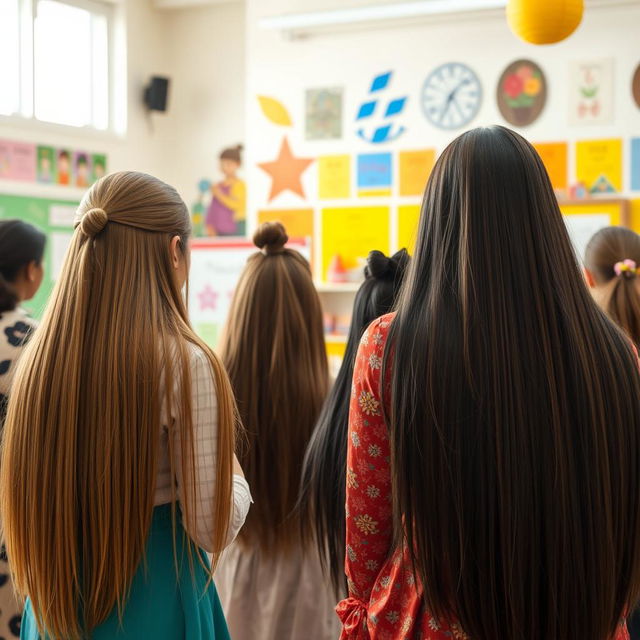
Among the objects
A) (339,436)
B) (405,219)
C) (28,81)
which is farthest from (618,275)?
(28,81)

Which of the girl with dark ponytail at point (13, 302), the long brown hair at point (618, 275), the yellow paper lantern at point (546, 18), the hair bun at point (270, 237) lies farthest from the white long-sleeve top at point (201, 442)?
the yellow paper lantern at point (546, 18)

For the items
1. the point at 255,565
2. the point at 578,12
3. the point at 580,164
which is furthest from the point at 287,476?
the point at 580,164

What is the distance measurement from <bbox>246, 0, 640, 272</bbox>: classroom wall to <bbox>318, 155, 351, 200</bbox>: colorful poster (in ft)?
0.15

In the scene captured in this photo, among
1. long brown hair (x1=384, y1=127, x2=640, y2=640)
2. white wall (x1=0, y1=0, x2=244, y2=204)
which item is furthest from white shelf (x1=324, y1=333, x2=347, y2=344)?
long brown hair (x1=384, y1=127, x2=640, y2=640)

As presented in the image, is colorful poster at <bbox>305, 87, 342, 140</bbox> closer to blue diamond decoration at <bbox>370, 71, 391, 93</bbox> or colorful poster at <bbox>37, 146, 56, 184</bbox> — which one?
blue diamond decoration at <bbox>370, 71, 391, 93</bbox>

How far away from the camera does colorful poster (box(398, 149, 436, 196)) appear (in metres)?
5.11

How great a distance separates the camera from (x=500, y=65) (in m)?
4.91

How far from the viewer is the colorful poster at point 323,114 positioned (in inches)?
211

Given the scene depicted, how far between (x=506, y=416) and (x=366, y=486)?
0.24 m

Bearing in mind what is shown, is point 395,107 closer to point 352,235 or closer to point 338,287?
point 352,235

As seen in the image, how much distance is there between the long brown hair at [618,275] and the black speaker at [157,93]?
4.28 m

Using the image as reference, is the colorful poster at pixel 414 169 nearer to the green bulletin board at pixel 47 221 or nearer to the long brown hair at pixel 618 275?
the green bulletin board at pixel 47 221

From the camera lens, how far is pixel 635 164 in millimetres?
4633

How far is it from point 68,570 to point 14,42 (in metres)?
4.90
